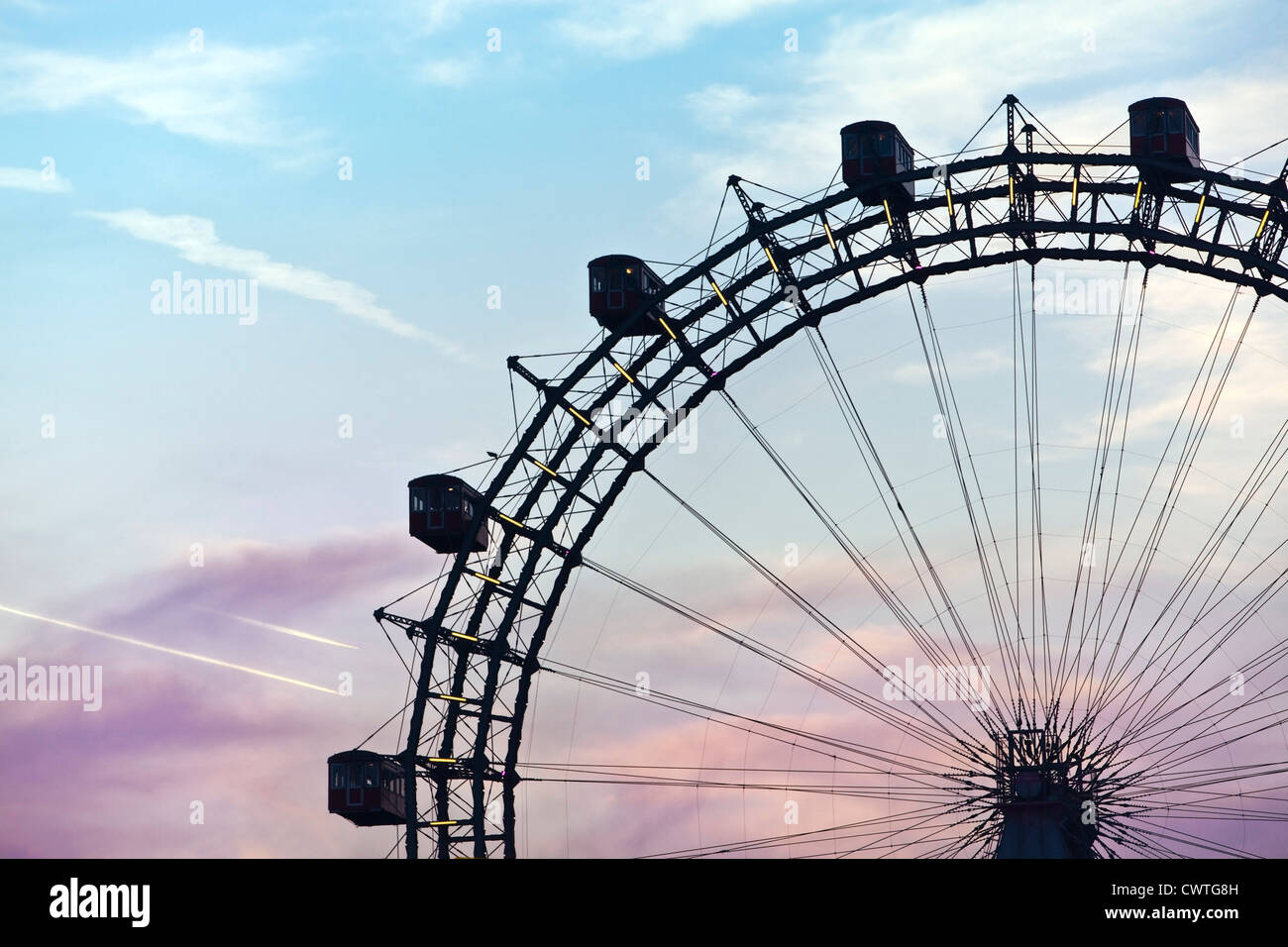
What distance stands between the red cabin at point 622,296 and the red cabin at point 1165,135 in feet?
45.3

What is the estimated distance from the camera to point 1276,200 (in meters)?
48.1

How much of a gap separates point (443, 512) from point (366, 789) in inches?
333

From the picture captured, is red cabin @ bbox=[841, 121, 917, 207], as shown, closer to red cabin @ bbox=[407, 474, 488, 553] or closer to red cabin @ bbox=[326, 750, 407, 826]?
red cabin @ bbox=[407, 474, 488, 553]

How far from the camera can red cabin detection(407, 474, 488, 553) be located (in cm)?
5544

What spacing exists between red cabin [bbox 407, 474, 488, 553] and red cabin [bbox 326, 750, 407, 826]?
21.8 ft

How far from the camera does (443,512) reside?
5553cm

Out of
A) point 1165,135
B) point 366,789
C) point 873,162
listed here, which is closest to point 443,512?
point 366,789

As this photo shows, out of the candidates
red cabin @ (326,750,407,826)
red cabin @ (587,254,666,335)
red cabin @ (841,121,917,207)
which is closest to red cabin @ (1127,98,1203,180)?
red cabin @ (841,121,917,207)

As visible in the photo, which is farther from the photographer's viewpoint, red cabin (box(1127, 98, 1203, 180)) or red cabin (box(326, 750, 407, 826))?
red cabin (box(326, 750, 407, 826))

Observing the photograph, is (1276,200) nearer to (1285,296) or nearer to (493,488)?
(1285,296)

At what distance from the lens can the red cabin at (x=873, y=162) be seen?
165ft

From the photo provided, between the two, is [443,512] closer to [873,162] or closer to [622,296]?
[622,296]
